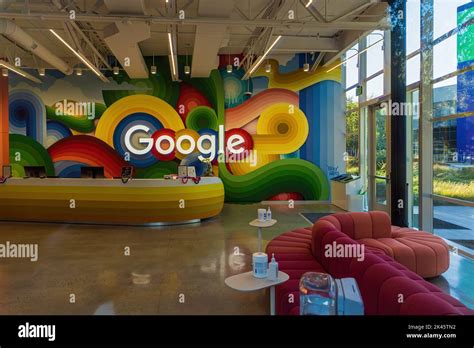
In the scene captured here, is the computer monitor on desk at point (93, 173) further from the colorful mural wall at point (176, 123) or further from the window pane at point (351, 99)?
the window pane at point (351, 99)

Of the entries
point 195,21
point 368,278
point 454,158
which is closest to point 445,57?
point 454,158

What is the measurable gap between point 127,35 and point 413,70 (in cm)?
550

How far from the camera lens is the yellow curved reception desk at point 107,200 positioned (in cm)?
704

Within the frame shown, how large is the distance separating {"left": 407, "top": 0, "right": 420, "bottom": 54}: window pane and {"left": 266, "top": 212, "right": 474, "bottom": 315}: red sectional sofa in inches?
167

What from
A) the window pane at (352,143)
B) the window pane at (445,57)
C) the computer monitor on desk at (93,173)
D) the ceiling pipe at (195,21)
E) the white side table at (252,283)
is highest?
the ceiling pipe at (195,21)

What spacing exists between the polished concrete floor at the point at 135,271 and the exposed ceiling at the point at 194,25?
374cm

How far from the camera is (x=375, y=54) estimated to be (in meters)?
8.19

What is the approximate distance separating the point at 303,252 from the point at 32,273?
328 cm

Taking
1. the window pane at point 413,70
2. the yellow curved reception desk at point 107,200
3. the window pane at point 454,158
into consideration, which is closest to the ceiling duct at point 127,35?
the yellow curved reception desk at point 107,200

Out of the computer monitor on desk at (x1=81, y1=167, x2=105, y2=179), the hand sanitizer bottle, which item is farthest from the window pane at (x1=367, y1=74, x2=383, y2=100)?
the hand sanitizer bottle

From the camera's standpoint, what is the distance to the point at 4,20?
6332mm

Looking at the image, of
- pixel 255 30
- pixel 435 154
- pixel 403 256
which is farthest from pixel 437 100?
pixel 255 30

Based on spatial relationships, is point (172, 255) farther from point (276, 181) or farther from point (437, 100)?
point (276, 181)

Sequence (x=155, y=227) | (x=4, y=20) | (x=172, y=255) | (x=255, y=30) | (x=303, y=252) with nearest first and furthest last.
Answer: (x=303, y=252), (x=172, y=255), (x=4, y=20), (x=155, y=227), (x=255, y=30)
